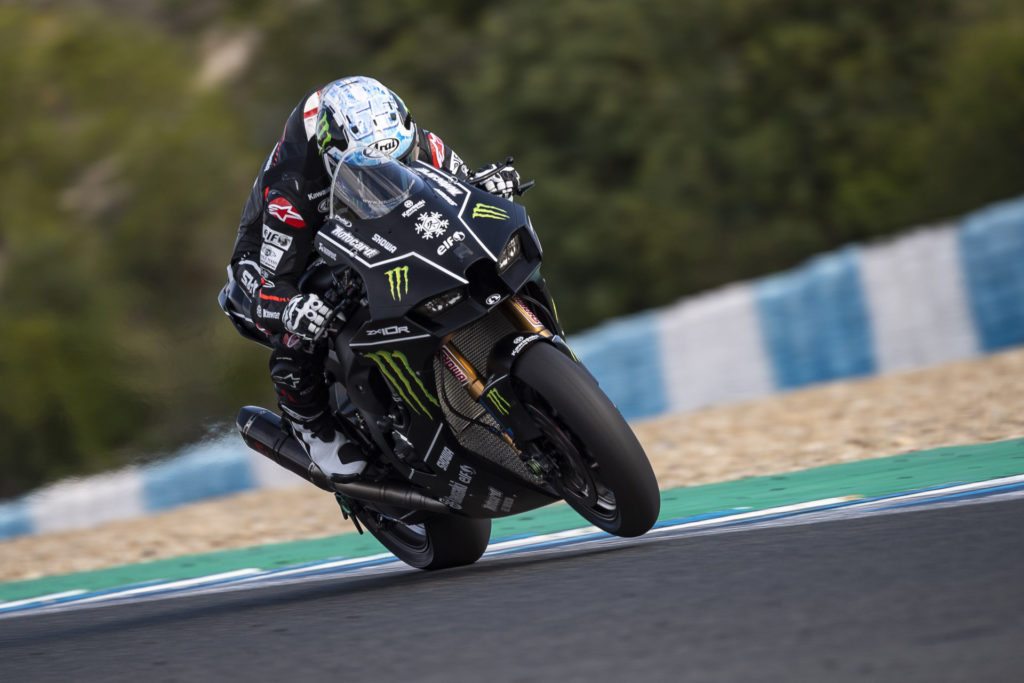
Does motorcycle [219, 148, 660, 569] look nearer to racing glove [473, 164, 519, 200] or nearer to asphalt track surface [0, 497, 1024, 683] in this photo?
racing glove [473, 164, 519, 200]

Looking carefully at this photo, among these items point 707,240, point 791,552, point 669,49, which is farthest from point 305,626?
point 669,49

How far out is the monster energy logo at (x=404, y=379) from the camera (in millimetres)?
4445

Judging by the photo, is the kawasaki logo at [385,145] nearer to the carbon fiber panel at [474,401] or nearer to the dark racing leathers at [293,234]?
the dark racing leathers at [293,234]

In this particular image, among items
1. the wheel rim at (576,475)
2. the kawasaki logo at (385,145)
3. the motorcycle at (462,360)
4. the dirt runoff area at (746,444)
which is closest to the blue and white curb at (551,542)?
the wheel rim at (576,475)

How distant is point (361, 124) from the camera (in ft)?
15.3

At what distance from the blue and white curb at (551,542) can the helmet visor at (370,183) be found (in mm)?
1481

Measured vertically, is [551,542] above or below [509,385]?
below

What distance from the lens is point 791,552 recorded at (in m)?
3.94

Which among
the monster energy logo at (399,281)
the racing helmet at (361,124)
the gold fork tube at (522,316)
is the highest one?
the racing helmet at (361,124)

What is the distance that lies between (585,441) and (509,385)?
0.31m

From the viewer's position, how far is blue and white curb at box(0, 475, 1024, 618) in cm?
470

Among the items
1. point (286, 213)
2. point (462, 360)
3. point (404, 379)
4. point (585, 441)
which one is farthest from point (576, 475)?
point (286, 213)

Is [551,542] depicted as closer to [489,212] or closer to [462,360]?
[462,360]

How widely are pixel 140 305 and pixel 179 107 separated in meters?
15.0
